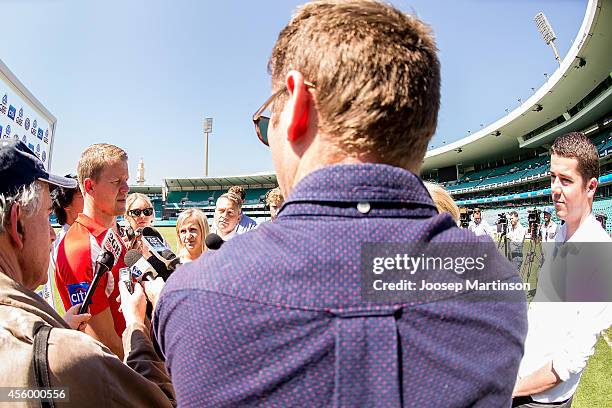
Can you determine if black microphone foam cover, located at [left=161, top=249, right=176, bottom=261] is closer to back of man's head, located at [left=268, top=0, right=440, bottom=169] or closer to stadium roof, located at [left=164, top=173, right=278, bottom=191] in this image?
back of man's head, located at [left=268, top=0, right=440, bottom=169]

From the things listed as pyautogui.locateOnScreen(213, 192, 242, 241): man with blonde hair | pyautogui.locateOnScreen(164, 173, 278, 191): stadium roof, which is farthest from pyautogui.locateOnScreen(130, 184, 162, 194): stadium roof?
pyautogui.locateOnScreen(213, 192, 242, 241): man with blonde hair

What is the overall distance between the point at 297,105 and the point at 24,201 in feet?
3.76

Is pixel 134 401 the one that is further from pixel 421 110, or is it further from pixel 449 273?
pixel 421 110

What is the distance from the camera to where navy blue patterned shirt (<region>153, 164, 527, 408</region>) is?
2.07 ft

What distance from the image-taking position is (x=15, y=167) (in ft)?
4.43

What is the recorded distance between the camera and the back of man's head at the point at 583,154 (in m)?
2.50

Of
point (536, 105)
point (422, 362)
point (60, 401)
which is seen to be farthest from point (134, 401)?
point (536, 105)

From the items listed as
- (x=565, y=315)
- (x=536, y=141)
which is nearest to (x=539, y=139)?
(x=536, y=141)

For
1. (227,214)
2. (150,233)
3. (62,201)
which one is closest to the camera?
(150,233)

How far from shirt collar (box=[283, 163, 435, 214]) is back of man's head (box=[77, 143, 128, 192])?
8.62 ft

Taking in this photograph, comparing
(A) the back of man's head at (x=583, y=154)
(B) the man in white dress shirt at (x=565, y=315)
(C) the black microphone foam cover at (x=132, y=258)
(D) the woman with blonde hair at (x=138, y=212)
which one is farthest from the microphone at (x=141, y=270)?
(D) the woman with blonde hair at (x=138, y=212)

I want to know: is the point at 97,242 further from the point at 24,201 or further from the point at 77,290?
the point at 24,201

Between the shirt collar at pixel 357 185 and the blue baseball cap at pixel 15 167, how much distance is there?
1.15 meters

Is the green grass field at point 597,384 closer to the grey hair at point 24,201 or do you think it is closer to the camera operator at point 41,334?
the camera operator at point 41,334
